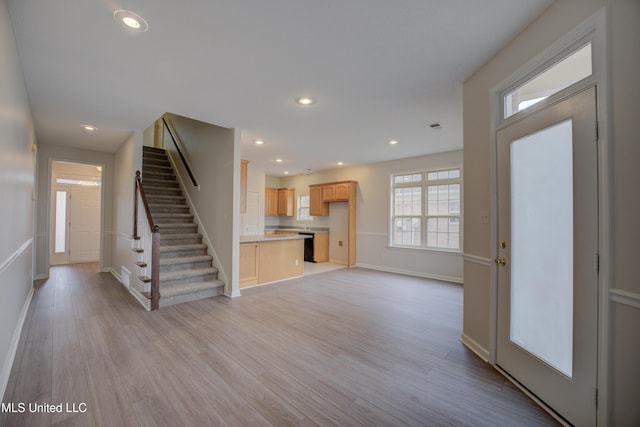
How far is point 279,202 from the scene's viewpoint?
920 centimetres

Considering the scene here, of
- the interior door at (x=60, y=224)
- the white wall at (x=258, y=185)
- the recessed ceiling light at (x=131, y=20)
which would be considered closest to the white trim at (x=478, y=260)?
the recessed ceiling light at (x=131, y=20)

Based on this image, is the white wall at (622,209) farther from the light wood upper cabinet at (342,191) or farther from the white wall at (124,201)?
the light wood upper cabinet at (342,191)

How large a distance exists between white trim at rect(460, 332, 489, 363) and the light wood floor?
0.09 m

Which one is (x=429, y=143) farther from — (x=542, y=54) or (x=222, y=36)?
(x=222, y=36)

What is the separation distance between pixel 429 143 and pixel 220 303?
4.54 m

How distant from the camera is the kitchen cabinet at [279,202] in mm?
8922

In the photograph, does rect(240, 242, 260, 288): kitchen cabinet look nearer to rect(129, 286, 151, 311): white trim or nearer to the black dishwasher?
rect(129, 286, 151, 311): white trim

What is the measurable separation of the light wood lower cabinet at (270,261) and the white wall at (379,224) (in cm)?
201

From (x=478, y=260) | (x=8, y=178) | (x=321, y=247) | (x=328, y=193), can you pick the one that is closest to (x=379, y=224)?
(x=328, y=193)

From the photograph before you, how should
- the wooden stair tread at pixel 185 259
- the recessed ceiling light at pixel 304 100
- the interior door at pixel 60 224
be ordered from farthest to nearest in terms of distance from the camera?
the interior door at pixel 60 224 → the wooden stair tread at pixel 185 259 → the recessed ceiling light at pixel 304 100

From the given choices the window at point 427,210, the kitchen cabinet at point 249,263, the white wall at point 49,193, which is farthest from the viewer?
the window at point 427,210

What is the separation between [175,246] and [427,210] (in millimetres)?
5108

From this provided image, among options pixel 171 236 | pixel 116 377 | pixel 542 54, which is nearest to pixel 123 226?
pixel 171 236

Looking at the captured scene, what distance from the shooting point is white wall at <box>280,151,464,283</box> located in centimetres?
562
